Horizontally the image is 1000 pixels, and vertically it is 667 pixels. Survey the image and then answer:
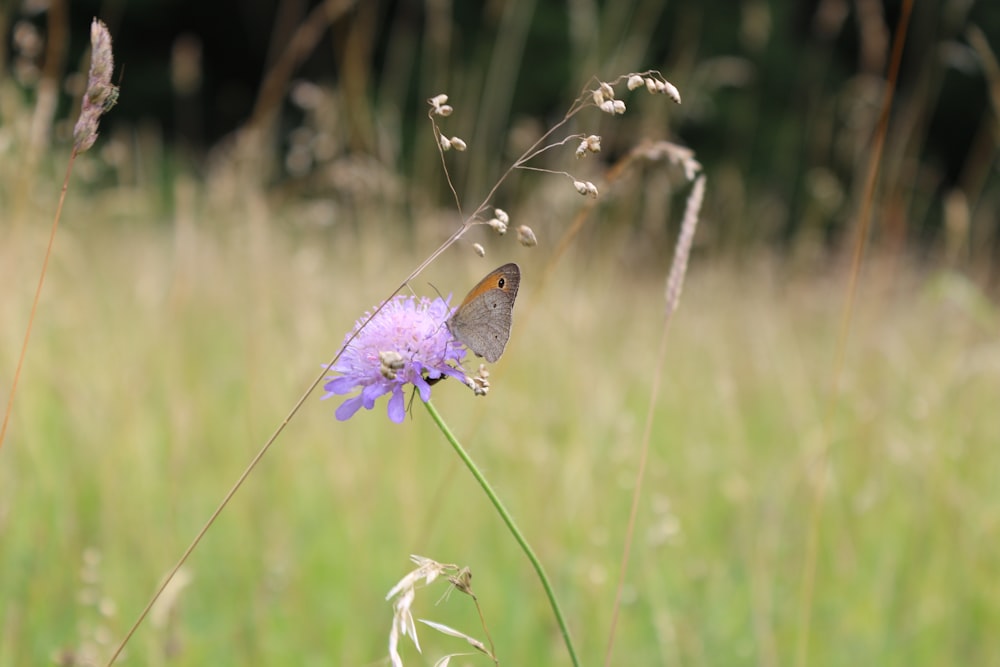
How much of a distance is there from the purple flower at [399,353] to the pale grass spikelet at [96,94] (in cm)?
24

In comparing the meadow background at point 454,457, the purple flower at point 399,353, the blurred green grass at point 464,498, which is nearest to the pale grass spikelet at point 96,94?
the purple flower at point 399,353

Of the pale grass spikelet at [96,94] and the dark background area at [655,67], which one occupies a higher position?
the dark background area at [655,67]

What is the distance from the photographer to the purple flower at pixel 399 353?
711 millimetres

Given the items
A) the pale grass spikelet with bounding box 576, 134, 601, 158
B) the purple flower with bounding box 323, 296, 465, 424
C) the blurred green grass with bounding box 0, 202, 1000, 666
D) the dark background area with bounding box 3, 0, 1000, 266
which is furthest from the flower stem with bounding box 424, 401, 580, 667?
the dark background area with bounding box 3, 0, 1000, 266

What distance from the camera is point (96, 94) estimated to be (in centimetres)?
65

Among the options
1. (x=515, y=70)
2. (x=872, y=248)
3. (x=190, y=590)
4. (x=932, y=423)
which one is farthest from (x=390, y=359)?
(x=515, y=70)

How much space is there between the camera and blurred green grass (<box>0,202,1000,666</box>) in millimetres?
1666

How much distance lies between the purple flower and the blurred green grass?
516 millimetres

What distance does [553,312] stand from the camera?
267 cm

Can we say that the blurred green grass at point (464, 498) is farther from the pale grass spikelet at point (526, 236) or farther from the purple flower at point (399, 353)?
the pale grass spikelet at point (526, 236)

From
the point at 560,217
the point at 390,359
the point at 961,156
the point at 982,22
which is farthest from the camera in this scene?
the point at 961,156

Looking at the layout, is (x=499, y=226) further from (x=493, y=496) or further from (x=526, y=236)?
(x=493, y=496)

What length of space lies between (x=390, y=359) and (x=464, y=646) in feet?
4.09

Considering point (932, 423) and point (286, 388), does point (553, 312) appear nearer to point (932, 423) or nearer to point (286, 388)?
point (286, 388)
